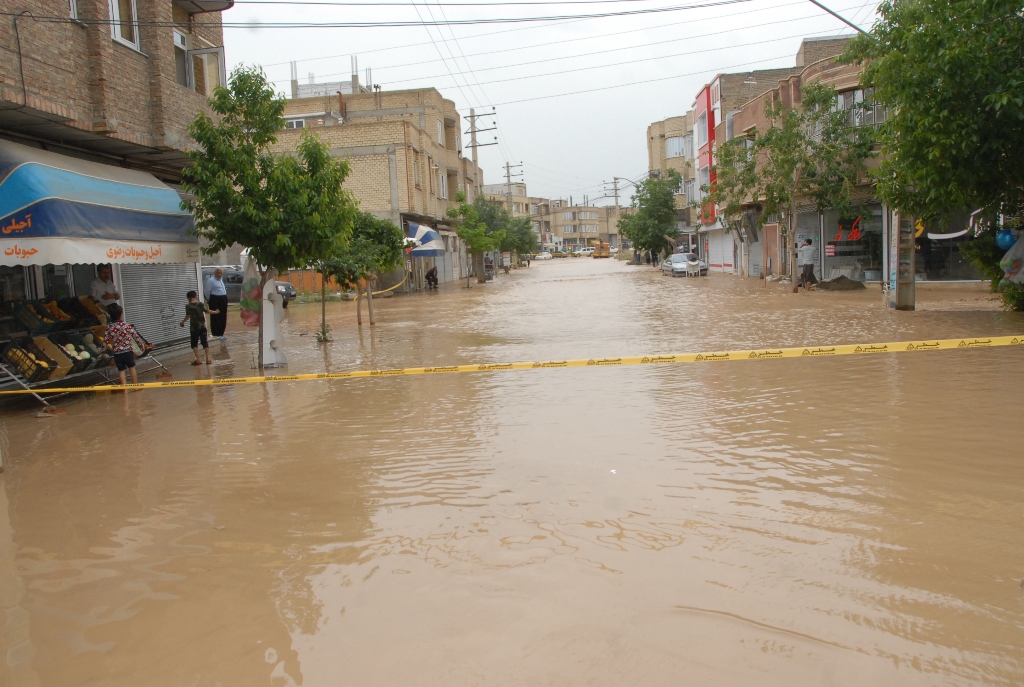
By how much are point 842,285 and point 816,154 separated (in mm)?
4568

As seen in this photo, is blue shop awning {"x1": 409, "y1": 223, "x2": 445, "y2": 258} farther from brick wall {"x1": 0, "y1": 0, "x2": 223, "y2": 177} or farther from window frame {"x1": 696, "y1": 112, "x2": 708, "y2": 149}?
window frame {"x1": 696, "y1": 112, "x2": 708, "y2": 149}

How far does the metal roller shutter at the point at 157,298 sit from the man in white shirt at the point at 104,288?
858 mm

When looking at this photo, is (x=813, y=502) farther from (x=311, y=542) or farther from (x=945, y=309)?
(x=945, y=309)

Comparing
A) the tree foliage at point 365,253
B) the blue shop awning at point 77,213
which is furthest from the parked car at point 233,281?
the blue shop awning at point 77,213

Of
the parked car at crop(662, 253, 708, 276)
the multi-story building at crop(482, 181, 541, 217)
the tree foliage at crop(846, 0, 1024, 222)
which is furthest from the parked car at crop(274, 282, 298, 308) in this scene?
the multi-story building at crop(482, 181, 541, 217)

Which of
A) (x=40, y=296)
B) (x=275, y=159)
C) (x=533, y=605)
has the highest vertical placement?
(x=275, y=159)

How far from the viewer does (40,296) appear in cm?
1350

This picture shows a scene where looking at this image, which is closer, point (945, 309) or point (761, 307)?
point (945, 309)

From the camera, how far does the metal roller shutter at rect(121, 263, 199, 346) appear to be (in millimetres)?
15836

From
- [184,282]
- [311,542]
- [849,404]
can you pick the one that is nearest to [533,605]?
[311,542]

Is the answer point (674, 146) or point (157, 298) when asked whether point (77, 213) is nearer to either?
point (157, 298)

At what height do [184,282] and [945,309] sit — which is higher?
[184,282]

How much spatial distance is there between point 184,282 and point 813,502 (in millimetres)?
15782

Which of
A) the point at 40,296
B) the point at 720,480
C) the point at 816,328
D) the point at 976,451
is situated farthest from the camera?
the point at 816,328
